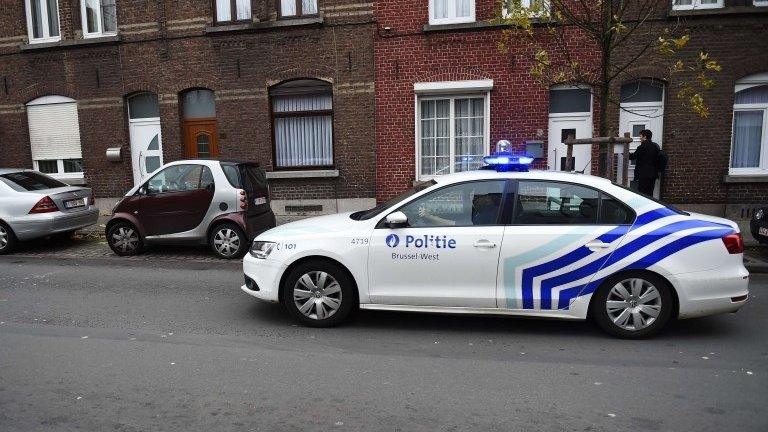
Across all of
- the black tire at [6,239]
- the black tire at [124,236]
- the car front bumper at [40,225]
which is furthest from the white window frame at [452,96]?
the black tire at [6,239]

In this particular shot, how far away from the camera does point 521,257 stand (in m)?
4.88

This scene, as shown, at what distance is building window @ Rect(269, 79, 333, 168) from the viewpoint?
42.6ft

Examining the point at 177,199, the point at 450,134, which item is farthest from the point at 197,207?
the point at 450,134

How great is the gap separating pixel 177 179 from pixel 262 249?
4.17 metres

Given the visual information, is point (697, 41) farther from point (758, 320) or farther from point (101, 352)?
point (101, 352)

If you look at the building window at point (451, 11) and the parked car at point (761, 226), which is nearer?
the parked car at point (761, 226)

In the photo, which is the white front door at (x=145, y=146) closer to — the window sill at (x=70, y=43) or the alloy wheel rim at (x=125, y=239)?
the window sill at (x=70, y=43)

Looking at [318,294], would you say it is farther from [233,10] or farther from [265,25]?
[233,10]

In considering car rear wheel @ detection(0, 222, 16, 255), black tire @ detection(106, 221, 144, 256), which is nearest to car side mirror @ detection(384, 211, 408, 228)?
black tire @ detection(106, 221, 144, 256)

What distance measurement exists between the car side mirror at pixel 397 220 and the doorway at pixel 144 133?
10.6 meters

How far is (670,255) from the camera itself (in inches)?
188

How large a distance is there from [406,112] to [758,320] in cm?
848

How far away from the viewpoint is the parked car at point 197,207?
8734mm

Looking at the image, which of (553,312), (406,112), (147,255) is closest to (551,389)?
(553,312)
